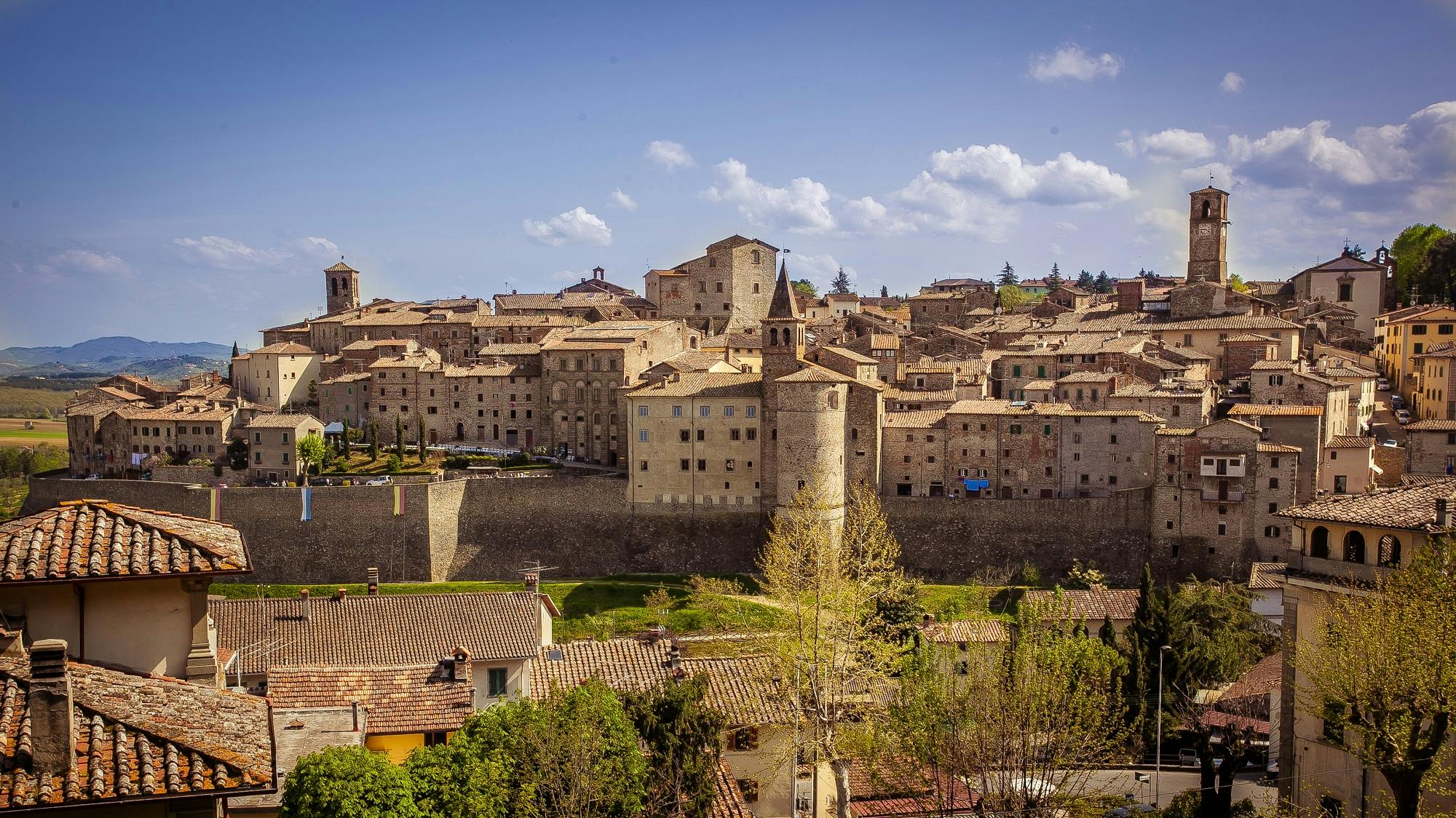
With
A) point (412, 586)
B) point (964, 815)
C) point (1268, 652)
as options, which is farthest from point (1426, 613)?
point (412, 586)

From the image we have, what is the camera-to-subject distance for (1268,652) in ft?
125

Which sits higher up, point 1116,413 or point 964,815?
point 1116,413

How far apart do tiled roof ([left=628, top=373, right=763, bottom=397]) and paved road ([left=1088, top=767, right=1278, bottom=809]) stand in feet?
98.2

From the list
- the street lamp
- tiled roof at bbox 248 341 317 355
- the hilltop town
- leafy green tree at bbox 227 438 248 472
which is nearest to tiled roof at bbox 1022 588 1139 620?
the hilltop town

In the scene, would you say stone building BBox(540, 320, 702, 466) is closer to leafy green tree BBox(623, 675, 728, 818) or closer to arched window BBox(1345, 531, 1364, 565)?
leafy green tree BBox(623, 675, 728, 818)

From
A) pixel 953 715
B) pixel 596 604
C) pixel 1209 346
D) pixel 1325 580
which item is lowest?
pixel 596 604

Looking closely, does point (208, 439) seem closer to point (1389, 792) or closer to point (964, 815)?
point (964, 815)

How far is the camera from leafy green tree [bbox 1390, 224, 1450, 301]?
262 feet

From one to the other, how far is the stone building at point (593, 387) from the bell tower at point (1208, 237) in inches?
1378

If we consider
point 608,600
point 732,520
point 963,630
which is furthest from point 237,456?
point 963,630

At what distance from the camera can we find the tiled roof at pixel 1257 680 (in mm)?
31625

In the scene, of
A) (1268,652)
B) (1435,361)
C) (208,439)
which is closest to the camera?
(1268,652)

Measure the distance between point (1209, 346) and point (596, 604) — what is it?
124 feet

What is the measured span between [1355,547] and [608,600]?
115 feet
